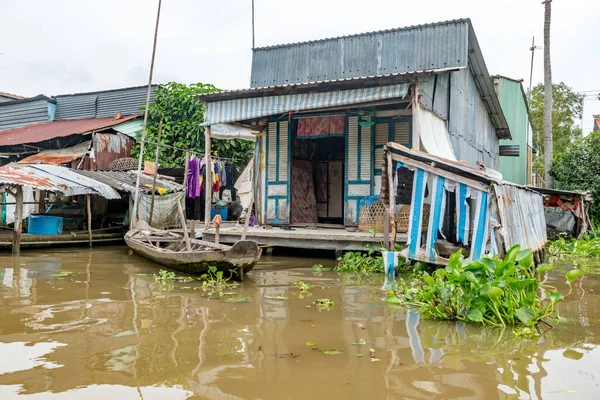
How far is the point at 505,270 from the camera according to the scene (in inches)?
195

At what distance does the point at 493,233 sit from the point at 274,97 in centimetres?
507

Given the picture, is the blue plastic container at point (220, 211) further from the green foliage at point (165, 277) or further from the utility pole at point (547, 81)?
the utility pole at point (547, 81)

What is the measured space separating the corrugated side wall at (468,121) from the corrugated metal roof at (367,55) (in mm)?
730

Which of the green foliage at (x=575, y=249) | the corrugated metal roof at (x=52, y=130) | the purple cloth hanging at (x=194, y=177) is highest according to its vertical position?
the corrugated metal roof at (x=52, y=130)

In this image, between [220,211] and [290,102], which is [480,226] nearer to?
[290,102]

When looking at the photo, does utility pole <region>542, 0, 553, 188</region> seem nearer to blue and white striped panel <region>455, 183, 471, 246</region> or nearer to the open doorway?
the open doorway

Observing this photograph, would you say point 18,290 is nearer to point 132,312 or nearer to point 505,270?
point 132,312

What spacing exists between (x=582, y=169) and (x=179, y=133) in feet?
45.4

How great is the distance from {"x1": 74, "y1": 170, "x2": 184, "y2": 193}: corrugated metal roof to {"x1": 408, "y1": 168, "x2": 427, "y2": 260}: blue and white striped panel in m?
8.58

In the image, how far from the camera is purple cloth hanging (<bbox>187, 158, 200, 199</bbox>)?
611 inches

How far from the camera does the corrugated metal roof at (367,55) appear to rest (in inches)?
466

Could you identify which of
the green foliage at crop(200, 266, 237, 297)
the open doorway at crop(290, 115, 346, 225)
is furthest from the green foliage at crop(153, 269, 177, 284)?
the open doorway at crop(290, 115, 346, 225)

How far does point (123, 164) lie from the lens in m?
16.8

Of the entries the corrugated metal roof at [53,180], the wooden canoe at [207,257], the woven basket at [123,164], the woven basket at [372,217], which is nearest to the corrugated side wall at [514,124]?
the woven basket at [372,217]
